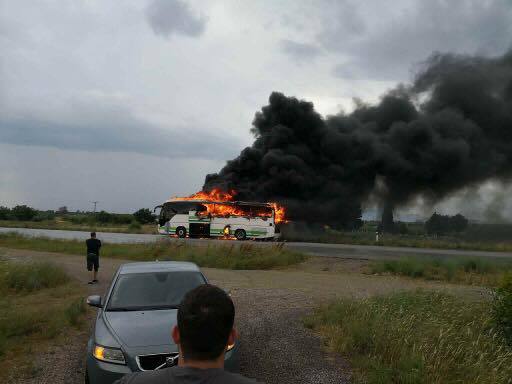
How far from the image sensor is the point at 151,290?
6.02 metres

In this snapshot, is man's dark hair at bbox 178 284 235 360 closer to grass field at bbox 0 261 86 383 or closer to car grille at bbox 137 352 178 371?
car grille at bbox 137 352 178 371

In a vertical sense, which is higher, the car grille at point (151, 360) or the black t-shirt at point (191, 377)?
the black t-shirt at point (191, 377)

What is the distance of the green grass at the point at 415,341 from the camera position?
17.0 feet

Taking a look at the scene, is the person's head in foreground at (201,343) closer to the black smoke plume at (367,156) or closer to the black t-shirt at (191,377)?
the black t-shirt at (191,377)

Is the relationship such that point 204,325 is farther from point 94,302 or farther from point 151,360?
point 94,302

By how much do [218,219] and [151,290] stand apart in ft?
89.5

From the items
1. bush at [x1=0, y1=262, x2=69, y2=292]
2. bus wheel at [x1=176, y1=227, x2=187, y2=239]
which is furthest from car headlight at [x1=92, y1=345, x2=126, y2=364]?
bus wheel at [x1=176, y1=227, x2=187, y2=239]

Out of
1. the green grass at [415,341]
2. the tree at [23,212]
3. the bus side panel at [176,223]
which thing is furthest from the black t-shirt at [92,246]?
the tree at [23,212]

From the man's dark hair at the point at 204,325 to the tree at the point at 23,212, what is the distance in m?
94.0

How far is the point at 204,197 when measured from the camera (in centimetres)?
3819

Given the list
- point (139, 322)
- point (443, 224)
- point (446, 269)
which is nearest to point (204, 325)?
point (139, 322)

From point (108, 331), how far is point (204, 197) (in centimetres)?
3330

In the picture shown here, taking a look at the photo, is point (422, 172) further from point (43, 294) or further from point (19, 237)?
point (43, 294)

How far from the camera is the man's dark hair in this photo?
5.62 feet
